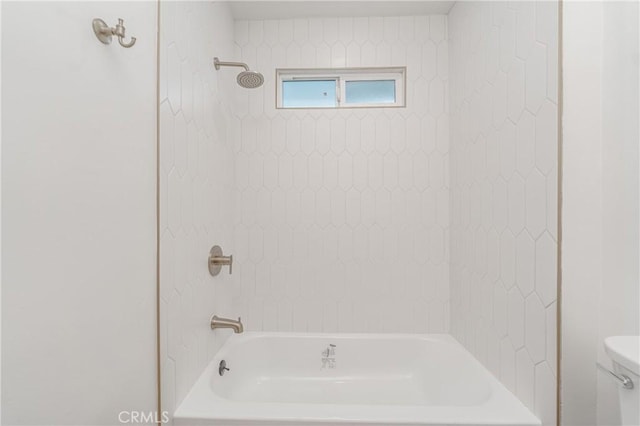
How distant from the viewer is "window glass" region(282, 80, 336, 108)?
2.01 metres

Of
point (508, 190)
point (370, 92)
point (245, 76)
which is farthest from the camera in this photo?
point (370, 92)

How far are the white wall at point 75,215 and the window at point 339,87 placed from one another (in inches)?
42.7

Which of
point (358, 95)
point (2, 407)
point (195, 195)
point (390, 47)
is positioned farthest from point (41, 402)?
point (390, 47)

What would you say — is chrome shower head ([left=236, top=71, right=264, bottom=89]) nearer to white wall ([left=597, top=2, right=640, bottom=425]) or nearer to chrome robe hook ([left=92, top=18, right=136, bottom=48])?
chrome robe hook ([left=92, top=18, right=136, bottom=48])

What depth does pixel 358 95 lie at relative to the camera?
6.55 ft

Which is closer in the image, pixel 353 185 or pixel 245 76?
pixel 245 76

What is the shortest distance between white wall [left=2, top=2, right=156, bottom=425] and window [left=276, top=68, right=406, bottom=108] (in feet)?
3.56

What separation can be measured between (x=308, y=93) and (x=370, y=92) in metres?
0.38

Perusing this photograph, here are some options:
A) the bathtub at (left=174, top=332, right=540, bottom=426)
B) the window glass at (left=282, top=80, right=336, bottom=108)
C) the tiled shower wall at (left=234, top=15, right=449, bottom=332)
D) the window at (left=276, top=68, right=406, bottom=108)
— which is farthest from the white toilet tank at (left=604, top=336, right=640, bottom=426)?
the window glass at (left=282, top=80, right=336, bottom=108)

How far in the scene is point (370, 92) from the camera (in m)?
1.99

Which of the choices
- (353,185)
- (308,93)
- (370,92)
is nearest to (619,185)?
(353,185)

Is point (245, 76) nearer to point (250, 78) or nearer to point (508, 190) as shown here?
point (250, 78)

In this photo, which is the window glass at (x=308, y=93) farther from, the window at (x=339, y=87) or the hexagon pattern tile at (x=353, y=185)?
the hexagon pattern tile at (x=353, y=185)

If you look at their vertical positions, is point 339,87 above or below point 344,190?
above
